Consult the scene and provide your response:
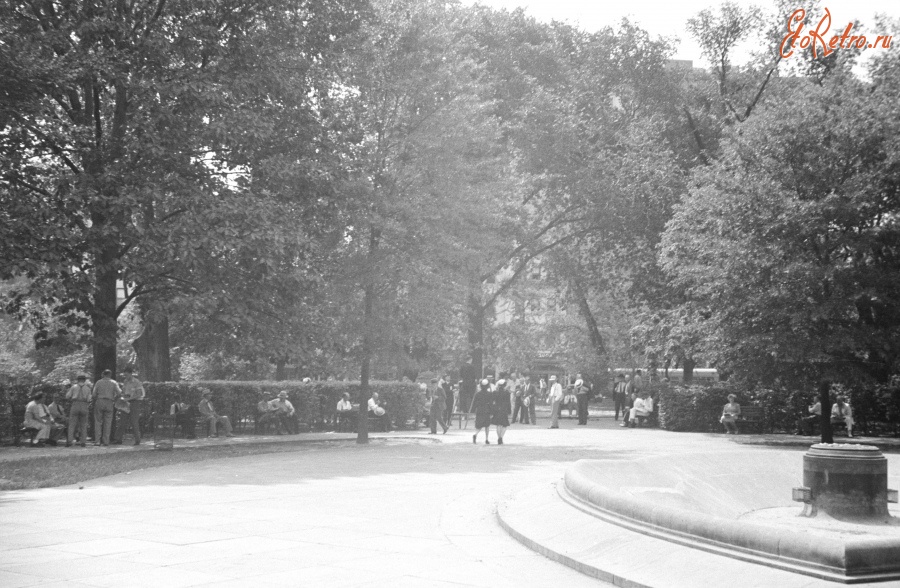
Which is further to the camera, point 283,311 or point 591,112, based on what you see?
point 591,112

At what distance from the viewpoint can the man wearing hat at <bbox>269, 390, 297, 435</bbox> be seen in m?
27.7

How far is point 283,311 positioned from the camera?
22703mm

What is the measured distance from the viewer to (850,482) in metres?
10.4

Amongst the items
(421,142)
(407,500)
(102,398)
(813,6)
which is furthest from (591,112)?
(407,500)

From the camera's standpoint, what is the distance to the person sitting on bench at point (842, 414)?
2675 centimetres

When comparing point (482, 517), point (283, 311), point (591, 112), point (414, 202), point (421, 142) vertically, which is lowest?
point (482, 517)

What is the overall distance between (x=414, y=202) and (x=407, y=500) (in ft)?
40.9

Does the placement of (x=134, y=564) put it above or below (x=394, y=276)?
below

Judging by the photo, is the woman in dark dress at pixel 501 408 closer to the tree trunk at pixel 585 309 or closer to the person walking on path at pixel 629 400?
the person walking on path at pixel 629 400

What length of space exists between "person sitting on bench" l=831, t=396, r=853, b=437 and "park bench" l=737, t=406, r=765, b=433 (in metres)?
2.35

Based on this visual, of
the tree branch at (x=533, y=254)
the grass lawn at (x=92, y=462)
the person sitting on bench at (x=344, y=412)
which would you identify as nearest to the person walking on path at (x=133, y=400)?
the grass lawn at (x=92, y=462)

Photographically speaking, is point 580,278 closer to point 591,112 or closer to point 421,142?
point 591,112

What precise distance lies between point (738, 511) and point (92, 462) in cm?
1167

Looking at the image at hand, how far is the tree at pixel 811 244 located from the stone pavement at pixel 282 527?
7984 millimetres
